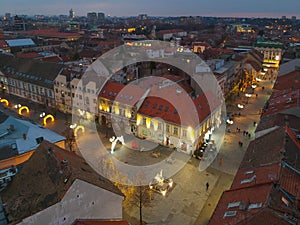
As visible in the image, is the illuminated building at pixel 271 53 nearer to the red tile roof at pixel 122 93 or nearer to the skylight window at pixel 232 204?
the red tile roof at pixel 122 93

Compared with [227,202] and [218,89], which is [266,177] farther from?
[218,89]

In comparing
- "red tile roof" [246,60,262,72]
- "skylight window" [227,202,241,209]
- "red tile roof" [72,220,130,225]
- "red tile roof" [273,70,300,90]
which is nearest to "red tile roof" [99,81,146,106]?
"red tile roof" [72,220,130,225]

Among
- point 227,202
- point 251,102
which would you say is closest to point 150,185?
point 227,202

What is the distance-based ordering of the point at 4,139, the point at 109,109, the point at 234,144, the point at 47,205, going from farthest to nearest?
the point at 109,109 → the point at 234,144 → the point at 4,139 → the point at 47,205

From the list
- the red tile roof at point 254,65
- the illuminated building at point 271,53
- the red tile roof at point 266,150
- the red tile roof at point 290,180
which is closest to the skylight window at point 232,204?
the red tile roof at point 290,180

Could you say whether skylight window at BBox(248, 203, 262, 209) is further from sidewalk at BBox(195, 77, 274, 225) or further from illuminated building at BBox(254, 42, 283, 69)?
illuminated building at BBox(254, 42, 283, 69)
